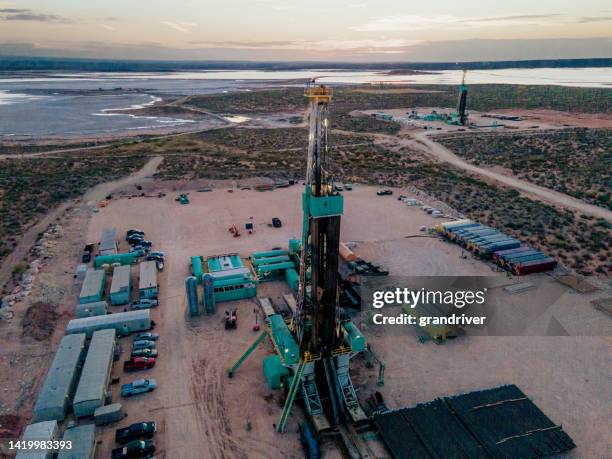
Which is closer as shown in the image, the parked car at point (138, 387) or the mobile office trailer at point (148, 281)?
the parked car at point (138, 387)

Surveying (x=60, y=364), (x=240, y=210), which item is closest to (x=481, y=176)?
(x=240, y=210)

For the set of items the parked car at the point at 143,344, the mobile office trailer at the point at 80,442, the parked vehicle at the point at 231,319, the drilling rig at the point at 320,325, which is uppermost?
the drilling rig at the point at 320,325

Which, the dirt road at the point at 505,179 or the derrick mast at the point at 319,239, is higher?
the derrick mast at the point at 319,239

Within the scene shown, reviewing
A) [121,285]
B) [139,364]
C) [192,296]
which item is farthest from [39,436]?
[121,285]

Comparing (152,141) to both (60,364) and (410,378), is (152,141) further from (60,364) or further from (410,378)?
(410,378)

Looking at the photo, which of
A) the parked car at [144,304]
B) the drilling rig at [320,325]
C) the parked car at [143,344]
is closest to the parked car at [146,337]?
the parked car at [143,344]

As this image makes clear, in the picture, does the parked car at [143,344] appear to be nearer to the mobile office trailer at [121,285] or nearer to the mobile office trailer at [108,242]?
the mobile office trailer at [121,285]
